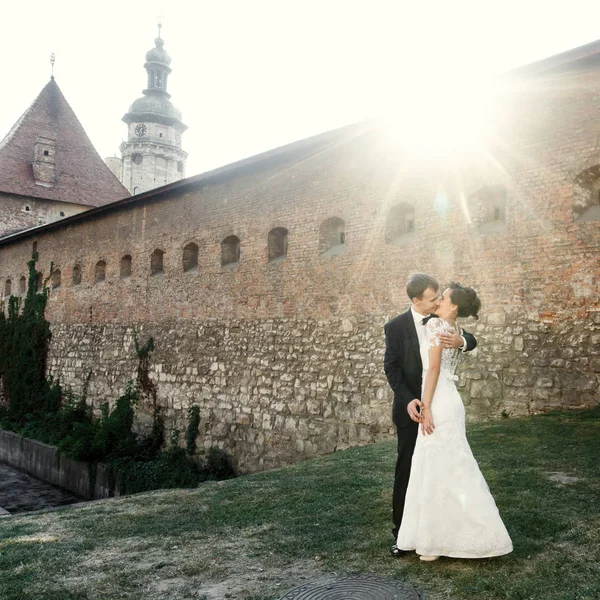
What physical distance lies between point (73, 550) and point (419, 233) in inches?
256

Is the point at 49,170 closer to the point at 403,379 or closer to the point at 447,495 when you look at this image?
the point at 403,379

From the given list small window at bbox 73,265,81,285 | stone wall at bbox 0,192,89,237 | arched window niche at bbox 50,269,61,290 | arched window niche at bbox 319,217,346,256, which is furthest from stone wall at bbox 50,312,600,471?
stone wall at bbox 0,192,89,237

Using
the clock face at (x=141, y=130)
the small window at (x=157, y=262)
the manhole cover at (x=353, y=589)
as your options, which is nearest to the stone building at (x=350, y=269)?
the small window at (x=157, y=262)

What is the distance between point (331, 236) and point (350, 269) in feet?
3.09

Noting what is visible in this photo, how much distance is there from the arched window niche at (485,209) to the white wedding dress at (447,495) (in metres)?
5.34

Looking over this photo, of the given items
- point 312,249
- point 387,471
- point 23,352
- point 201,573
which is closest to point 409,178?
point 312,249

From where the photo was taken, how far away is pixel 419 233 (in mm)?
9125

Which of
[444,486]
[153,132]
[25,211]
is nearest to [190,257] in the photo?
[444,486]

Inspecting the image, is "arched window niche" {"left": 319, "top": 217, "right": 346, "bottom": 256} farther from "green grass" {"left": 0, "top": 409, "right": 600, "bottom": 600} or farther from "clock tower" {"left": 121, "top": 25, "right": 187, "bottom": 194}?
"clock tower" {"left": 121, "top": 25, "right": 187, "bottom": 194}

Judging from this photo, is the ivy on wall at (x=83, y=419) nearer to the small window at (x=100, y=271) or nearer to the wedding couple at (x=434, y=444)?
the small window at (x=100, y=271)

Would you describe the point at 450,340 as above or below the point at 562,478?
above

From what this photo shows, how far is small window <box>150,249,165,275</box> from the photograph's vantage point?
14.7 metres

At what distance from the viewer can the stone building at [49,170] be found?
25719 mm

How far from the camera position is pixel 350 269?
9.99m
